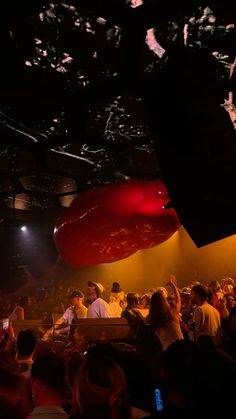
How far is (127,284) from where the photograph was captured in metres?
11.3

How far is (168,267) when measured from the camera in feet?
34.8

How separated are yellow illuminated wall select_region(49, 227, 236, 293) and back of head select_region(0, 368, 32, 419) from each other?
860 centimetres

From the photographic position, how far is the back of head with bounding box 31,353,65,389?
1.97 meters

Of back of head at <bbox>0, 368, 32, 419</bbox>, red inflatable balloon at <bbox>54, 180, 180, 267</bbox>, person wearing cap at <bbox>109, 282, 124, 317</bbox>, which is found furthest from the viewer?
person wearing cap at <bbox>109, 282, 124, 317</bbox>

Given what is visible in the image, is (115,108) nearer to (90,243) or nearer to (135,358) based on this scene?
(90,243)

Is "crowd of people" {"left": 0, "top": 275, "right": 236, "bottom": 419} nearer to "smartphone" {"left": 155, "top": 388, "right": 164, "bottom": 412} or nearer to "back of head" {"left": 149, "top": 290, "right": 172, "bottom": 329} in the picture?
"smartphone" {"left": 155, "top": 388, "right": 164, "bottom": 412}

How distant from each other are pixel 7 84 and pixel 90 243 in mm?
1693

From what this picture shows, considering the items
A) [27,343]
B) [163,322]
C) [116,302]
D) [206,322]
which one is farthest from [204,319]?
[116,302]

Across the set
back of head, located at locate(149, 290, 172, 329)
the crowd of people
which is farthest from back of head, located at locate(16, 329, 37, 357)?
back of head, located at locate(149, 290, 172, 329)

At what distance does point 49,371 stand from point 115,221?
1.62 m

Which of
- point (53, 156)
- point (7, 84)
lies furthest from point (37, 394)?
point (53, 156)

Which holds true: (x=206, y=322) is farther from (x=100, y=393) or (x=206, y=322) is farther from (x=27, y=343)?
(x=100, y=393)

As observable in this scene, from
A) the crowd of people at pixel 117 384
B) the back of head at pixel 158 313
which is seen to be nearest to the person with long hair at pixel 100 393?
the crowd of people at pixel 117 384

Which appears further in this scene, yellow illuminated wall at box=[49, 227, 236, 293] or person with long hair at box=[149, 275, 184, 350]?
yellow illuminated wall at box=[49, 227, 236, 293]
